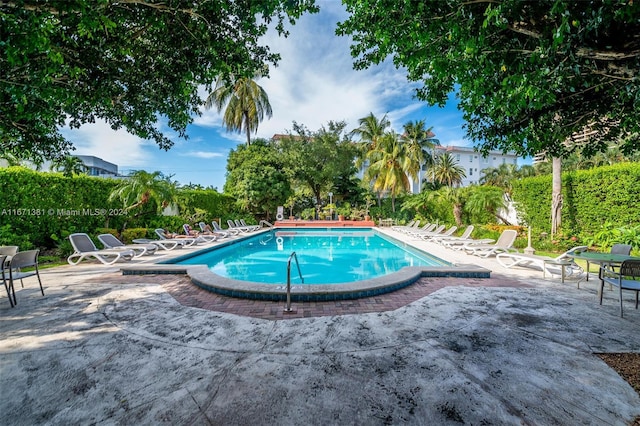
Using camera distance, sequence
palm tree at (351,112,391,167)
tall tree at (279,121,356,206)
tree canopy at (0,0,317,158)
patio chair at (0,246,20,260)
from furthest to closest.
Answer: palm tree at (351,112,391,167), tall tree at (279,121,356,206), patio chair at (0,246,20,260), tree canopy at (0,0,317,158)

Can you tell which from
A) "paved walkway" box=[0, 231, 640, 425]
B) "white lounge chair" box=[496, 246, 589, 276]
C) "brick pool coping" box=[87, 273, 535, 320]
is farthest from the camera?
"white lounge chair" box=[496, 246, 589, 276]

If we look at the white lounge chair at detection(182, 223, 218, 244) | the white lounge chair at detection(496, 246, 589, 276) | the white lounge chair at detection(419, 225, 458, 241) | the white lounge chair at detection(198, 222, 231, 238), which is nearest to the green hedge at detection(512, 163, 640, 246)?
the white lounge chair at detection(419, 225, 458, 241)

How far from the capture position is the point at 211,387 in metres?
2.66

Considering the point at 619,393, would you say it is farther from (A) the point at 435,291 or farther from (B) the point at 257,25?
(B) the point at 257,25

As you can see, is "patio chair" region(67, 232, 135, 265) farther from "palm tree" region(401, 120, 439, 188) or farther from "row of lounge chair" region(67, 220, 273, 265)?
"palm tree" region(401, 120, 439, 188)

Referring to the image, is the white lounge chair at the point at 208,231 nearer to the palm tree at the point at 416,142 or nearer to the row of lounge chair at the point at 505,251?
the row of lounge chair at the point at 505,251

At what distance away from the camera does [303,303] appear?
5.14 m

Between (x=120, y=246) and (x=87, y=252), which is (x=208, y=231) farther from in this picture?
(x=87, y=252)

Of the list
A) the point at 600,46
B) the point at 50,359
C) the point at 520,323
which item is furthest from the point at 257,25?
the point at 520,323

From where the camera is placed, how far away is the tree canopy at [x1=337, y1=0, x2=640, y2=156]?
277cm

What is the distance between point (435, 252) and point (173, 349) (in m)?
9.75

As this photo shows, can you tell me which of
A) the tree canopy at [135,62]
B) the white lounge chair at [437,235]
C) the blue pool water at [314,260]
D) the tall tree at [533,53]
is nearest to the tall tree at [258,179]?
the blue pool water at [314,260]

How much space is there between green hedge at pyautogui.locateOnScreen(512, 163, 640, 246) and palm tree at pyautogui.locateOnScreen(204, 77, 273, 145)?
74.8 ft

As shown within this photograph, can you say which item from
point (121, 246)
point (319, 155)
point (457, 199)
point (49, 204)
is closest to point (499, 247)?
point (457, 199)
